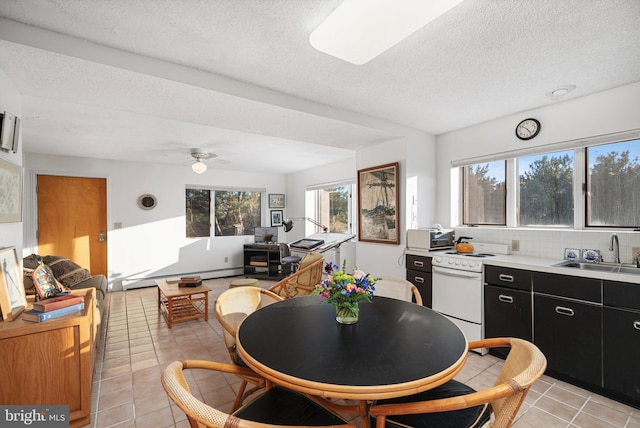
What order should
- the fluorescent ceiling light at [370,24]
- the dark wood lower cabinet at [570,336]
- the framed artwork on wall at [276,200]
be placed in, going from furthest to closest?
the framed artwork on wall at [276,200] → the dark wood lower cabinet at [570,336] → the fluorescent ceiling light at [370,24]

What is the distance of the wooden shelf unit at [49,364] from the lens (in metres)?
1.64

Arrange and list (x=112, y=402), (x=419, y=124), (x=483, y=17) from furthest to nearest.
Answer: (x=419, y=124) → (x=112, y=402) → (x=483, y=17)

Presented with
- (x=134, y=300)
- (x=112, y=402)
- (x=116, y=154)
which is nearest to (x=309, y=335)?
(x=112, y=402)

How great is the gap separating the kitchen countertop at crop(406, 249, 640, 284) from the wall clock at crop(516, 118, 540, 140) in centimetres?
118

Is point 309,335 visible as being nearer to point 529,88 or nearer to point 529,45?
point 529,45

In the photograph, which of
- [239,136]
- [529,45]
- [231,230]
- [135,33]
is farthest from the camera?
[231,230]

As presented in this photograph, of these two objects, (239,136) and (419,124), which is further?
(239,136)

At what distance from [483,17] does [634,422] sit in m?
2.60

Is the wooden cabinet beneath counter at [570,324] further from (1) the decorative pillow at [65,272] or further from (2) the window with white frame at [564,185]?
(1) the decorative pillow at [65,272]

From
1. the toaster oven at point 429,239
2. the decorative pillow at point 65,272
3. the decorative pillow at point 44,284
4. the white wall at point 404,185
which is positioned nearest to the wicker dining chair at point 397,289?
the toaster oven at point 429,239

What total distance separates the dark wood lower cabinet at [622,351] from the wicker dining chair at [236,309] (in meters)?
2.35

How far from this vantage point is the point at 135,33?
64.8 inches

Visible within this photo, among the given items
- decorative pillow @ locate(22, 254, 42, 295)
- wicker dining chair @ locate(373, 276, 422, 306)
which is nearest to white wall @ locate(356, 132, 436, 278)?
wicker dining chair @ locate(373, 276, 422, 306)

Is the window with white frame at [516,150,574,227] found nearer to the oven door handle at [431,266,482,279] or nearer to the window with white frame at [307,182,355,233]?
the oven door handle at [431,266,482,279]
